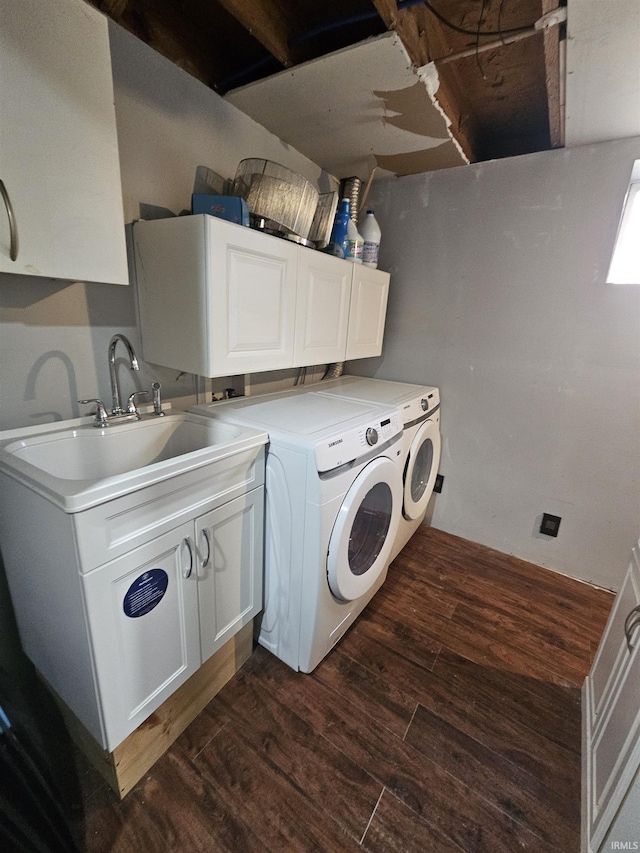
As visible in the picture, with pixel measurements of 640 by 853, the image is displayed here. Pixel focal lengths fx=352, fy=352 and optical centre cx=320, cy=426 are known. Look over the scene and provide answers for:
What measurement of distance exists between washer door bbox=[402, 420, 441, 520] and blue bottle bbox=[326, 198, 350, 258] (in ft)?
3.28

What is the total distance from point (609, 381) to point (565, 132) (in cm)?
115

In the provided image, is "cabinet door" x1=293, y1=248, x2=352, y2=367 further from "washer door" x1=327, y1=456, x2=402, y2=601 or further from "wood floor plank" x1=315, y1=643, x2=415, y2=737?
"wood floor plank" x1=315, y1=643, x2=415, y2=737

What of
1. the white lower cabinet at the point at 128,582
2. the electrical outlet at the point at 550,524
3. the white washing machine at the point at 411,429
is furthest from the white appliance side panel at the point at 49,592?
the electrical outlet at the point at 550,524

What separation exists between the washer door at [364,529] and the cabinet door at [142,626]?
0.48 m

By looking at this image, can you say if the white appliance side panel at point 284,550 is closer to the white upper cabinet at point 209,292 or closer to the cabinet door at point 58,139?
the white upper cabinet at point 209,292

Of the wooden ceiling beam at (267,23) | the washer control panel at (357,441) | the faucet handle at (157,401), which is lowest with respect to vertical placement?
the washer control panel at (357,441)

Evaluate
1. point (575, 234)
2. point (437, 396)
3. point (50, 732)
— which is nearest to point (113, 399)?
point (50, 732)

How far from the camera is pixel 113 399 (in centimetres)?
128

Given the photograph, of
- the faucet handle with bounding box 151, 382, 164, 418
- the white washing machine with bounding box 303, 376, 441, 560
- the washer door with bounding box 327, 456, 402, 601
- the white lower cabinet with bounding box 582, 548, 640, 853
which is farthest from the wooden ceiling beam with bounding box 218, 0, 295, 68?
the white lower cabinet with bounding box 582, 548, 640, 853

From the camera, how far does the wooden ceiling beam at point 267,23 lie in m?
1.10

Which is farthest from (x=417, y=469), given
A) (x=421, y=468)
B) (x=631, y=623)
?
(x=631, y=623)

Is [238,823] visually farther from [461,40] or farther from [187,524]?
[461,40]

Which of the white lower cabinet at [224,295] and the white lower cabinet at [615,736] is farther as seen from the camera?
the white lower cabinet at [224,295]

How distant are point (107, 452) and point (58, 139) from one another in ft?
2.83
